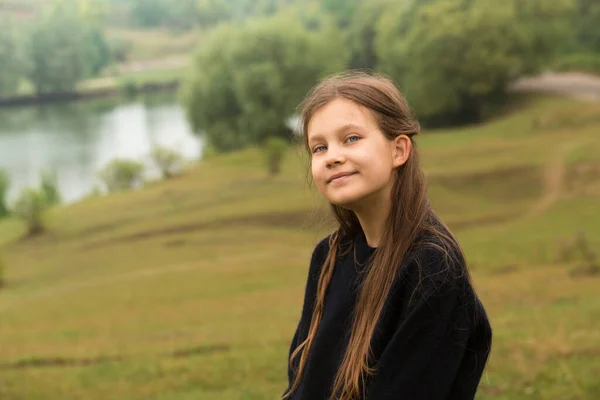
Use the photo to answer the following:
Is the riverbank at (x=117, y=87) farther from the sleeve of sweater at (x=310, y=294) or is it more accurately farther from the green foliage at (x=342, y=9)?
the sleeve of sweater at (x=310, y=294)

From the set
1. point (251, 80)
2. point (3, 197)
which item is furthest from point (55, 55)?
point (3, 197)

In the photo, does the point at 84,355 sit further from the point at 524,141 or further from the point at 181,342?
the point at 524,141

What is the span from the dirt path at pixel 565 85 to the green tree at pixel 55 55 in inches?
1708

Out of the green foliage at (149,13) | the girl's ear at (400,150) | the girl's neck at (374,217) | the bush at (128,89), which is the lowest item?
the girl's neck at (374,217)

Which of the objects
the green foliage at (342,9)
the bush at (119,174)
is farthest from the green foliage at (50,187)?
the green foliage at (342,9)

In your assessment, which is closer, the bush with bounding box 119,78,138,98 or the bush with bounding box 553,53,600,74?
the bush with bounding box 553,53,600,74

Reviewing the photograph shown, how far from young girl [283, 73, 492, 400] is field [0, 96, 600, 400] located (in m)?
0.55

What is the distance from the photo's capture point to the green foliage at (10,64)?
6894cm

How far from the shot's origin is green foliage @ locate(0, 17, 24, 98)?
6894 centimetres

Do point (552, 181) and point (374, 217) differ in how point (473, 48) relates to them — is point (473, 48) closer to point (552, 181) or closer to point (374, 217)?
point (552, 181)

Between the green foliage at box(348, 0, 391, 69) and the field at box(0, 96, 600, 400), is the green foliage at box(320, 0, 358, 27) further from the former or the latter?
the field at box(0, 96, 600, 400)

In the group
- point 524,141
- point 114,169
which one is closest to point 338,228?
point 524,141

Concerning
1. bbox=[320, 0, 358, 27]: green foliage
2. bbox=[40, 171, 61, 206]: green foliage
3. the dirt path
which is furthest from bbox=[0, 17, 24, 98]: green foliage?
the dirt path

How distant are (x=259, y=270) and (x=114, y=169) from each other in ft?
76.9
